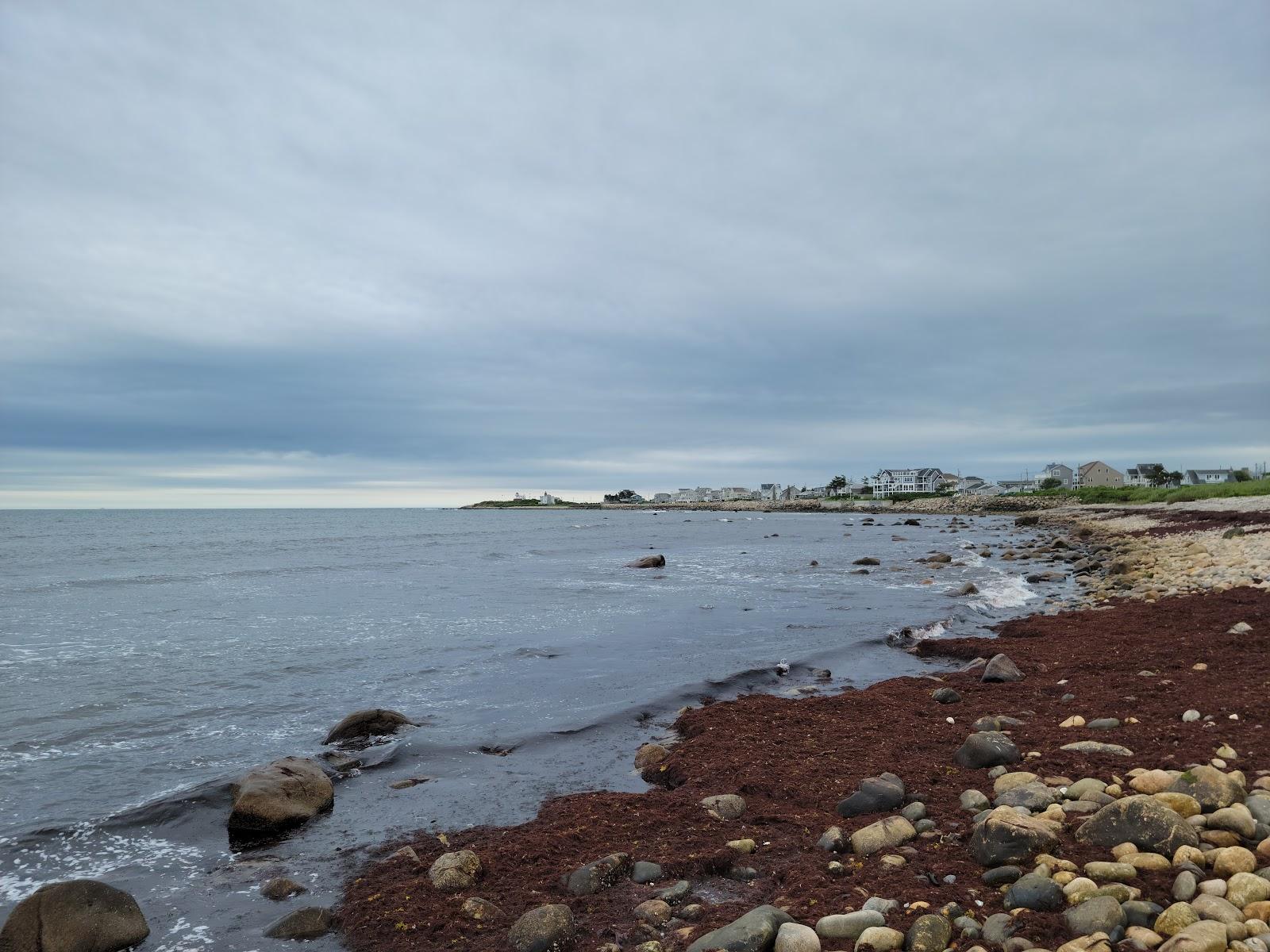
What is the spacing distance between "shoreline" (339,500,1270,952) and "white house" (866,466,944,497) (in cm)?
18280

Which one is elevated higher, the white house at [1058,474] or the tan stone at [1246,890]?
the white house at [1058,474]

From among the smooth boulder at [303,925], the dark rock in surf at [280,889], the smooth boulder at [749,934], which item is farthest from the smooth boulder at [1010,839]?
the dark rock in surf at [280,889]

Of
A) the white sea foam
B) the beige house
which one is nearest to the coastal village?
the beige house

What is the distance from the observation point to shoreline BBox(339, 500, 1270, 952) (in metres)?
5.45

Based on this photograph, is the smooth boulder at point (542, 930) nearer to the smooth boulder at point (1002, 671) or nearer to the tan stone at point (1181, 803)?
the tan stone at point (1181, 803)

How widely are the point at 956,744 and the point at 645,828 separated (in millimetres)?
4006

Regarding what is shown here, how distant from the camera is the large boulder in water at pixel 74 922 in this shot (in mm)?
5707

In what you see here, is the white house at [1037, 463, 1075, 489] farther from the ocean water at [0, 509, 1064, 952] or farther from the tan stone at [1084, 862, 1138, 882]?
the tan stone at [1084, 862, 1138, 882]

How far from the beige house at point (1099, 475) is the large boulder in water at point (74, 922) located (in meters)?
169

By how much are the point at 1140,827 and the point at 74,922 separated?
810 cm

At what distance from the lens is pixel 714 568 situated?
124ft

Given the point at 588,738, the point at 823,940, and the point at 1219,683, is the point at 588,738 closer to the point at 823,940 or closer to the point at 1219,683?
the point at 823,940

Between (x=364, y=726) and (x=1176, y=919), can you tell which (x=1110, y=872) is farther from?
(x=364, y=726)

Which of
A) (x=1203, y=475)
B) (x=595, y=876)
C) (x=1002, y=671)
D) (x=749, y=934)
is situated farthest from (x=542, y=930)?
(x=1203, y=475)
